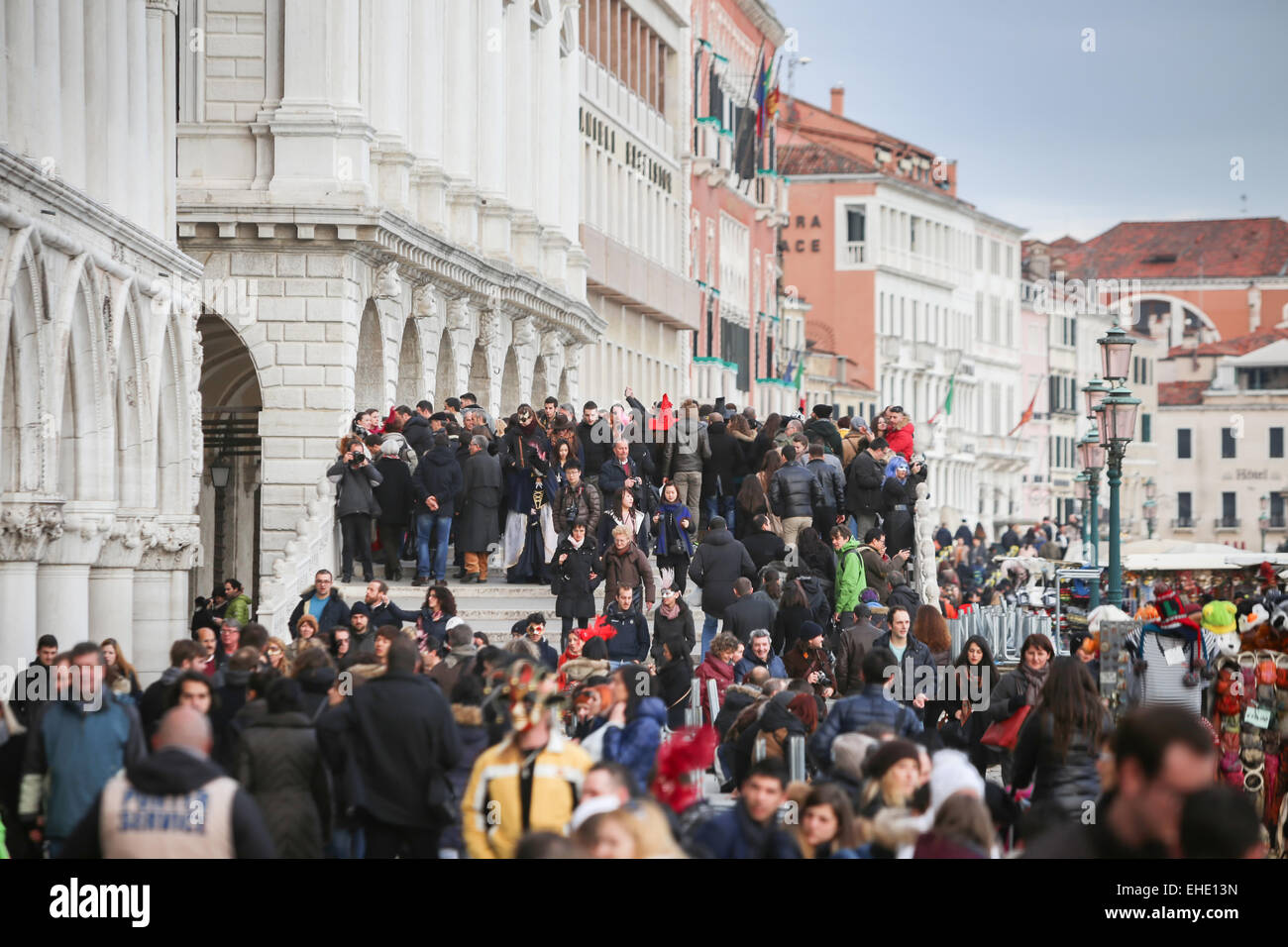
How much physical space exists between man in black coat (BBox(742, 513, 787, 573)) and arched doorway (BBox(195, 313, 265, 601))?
1101 centimetres

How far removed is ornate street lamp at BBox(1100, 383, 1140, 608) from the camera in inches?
1032

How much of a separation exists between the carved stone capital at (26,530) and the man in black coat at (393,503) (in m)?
3.87

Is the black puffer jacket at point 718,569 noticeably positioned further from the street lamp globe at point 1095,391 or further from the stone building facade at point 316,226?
the stone building facade at point 316,226

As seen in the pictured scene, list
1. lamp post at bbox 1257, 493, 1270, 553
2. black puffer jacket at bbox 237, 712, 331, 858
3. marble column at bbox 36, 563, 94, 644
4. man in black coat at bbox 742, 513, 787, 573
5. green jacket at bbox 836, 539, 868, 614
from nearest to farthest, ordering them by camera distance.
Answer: black puffer jacket at bbox 237, 712, 331, 858, green jacket at bbox 836, 539, 868, 614, man in black coat at bbox 742, 513, 787, 573, marble column at bbox 36, 563, 94, 644, lamp post at bbox 1257, 493, 1270, 553

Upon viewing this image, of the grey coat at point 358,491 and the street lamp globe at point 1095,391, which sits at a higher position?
the street lamp globe at point 1095,391

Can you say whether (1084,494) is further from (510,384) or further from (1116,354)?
(1116,354)

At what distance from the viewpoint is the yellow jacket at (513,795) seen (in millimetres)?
11008

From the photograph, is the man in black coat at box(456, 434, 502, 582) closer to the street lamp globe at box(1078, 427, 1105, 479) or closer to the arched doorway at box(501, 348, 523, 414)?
the street lamp globe at box(1078, 427, 1105, 479)

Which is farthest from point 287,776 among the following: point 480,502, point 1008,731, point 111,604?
point 111,604

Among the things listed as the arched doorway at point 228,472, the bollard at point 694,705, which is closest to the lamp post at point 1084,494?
the arched doorway at point 228,472

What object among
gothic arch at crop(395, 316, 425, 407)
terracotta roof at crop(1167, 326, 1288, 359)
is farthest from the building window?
gothic arch at crop(395, 316, 425, 407)
